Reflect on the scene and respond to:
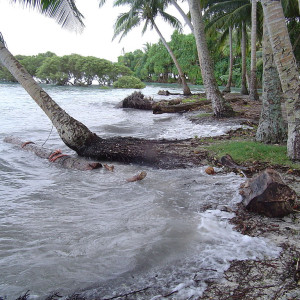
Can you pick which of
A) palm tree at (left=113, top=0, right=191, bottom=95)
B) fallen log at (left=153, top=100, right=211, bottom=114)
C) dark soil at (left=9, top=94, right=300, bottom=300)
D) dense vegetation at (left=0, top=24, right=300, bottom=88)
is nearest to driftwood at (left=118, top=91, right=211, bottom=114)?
fallen log at (left=153, top=100, right=211, bottom=114)

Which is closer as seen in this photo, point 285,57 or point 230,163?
point 285,57

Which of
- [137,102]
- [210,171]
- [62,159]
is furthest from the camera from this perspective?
[137,102]

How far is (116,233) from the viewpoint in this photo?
10.4 ft

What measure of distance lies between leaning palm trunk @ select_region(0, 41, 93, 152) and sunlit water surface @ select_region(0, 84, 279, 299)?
1.12m

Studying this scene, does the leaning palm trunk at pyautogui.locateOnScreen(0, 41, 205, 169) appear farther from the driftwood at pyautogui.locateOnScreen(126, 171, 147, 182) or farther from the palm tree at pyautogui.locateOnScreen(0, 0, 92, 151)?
the driftwood at pyautogui.locateOnScreen(126, 171, 147, 182)

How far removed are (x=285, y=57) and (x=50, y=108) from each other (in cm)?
500

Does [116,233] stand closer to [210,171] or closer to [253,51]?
[210,171]

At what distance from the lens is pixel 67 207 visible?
12.8 feet

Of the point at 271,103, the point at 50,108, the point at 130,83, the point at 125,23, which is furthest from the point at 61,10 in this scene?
the point at 130,83

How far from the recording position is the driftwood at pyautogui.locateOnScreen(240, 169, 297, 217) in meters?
3.24

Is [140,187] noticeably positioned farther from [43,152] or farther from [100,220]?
[43,152]

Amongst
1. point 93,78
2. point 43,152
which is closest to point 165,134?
point 43,152

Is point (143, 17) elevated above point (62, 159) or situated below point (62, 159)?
above

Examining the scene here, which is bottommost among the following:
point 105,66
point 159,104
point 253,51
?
point 159,104
